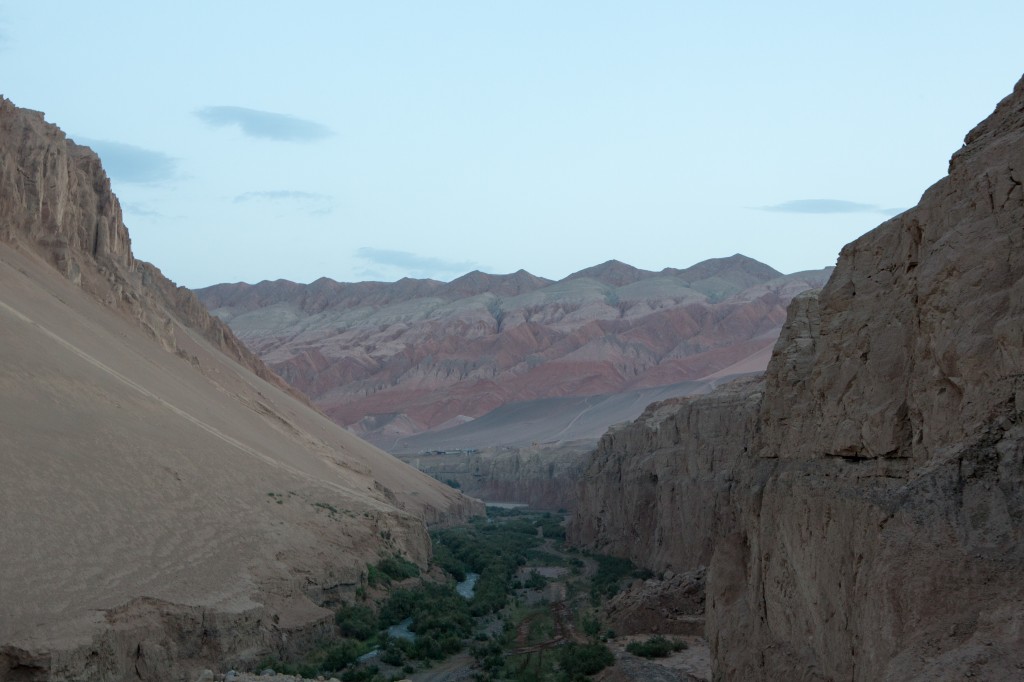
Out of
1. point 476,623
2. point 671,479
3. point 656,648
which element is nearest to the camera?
point 656,648

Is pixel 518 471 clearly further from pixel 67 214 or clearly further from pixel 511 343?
pixel 511 343

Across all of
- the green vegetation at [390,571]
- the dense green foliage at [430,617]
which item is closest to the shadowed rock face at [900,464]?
the dense green foliage at [430,617]

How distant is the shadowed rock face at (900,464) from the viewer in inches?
259

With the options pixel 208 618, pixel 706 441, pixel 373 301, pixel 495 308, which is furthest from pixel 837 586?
pixel 373 301

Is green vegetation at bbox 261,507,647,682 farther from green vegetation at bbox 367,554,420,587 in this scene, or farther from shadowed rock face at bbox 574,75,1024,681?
shadowed rock face at bbox 574,75,1024,681

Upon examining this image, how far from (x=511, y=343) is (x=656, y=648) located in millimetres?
126767

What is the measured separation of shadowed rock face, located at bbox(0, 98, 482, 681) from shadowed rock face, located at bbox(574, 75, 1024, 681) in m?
8.76

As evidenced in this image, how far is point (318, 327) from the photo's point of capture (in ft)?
568

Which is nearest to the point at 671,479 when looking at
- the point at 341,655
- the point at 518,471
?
the point at 341,655

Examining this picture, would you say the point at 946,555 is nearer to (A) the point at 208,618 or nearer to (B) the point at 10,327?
(A) the point at 208,618

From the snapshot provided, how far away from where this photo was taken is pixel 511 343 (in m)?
144

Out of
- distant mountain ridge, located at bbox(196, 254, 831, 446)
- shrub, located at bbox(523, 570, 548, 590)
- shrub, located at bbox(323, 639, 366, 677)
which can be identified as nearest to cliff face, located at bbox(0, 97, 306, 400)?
shrub, located at bbox(523, 570, 548, 590)

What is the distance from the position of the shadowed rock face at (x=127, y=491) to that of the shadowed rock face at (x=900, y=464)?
8.76 meters

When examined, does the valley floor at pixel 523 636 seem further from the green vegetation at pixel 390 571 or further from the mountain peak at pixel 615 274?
the mountain peak at pixel 615 274
